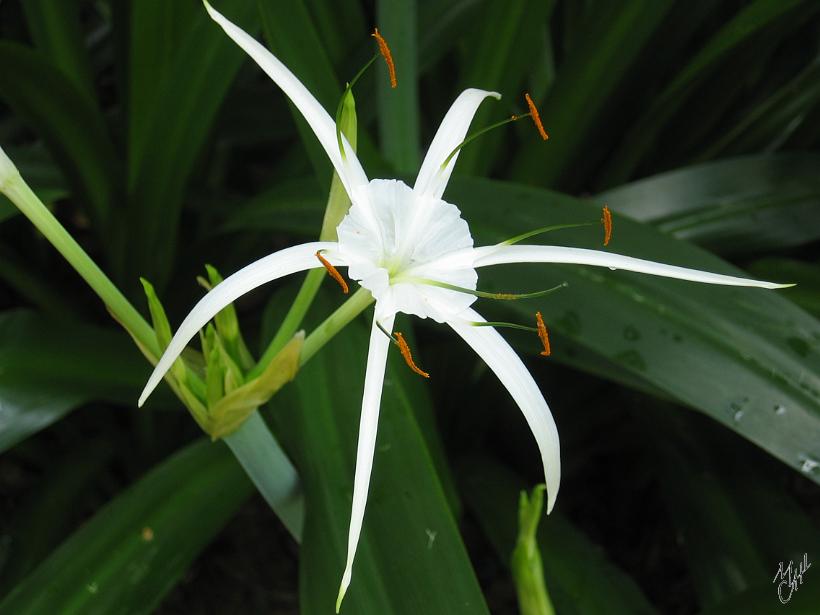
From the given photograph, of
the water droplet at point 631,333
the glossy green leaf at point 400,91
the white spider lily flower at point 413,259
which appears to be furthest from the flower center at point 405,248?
the glossy green leaf at point 400,91

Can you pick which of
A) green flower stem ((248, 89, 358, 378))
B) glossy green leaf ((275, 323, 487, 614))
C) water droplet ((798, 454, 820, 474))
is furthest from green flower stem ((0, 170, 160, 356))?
water droplet ((798, 454, 820, 474))

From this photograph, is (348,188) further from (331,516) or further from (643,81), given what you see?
(643,81)

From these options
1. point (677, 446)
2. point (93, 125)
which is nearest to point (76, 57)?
point (93, 125)

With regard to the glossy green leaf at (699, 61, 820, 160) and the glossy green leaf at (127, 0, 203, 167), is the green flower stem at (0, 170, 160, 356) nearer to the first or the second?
the glossy green leaf at (127, 0, 203, 167)

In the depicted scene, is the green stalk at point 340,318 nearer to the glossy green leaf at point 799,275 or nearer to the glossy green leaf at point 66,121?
the glossy green leaf at point 66,121

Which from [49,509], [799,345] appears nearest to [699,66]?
[799,345]

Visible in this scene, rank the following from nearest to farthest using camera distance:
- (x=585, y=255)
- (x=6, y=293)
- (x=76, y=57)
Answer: (x=585, y=255), (x=76, y=57), (x=6, y=293)
